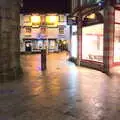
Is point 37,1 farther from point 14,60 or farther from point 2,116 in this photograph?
point 2,116

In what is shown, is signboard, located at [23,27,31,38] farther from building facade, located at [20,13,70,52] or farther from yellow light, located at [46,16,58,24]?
yellow light, located at [46,16,58,24]

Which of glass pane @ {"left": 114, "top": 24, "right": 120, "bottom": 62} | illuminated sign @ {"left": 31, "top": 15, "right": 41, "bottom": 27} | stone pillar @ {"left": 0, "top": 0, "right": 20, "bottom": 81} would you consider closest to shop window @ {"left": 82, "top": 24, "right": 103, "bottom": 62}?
glass pane @ {"left": 114, "top": 24, "right": 120, "bottom": 62}

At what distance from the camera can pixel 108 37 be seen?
20438 mm

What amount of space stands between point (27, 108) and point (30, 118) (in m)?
1.15

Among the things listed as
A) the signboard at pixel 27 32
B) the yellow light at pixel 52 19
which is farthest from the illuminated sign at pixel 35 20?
the yellow light at pixel 52 19

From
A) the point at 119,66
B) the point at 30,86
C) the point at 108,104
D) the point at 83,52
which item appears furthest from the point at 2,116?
the point at 83,52

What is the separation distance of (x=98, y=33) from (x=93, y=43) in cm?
177

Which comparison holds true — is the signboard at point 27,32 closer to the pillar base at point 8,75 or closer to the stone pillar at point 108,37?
the stone pillar at point 108,37

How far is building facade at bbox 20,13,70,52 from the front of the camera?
57.4 m

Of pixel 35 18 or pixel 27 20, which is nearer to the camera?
pixel 27 20

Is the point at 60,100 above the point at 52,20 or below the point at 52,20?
below

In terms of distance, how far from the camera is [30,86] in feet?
45.9

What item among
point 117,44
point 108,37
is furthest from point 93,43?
point 108,37

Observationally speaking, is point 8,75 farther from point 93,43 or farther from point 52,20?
point 52,20
